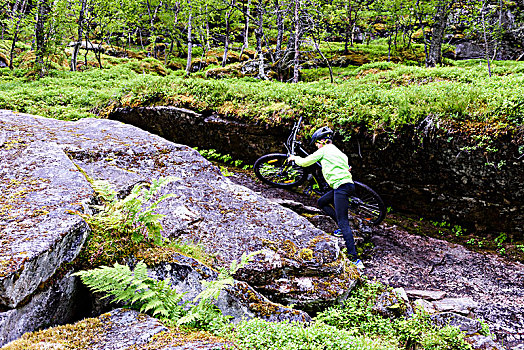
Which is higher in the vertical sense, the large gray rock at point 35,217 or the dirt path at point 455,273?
the large gray rock at point 35,217

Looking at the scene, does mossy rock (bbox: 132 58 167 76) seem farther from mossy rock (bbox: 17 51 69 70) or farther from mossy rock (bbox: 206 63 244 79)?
mossy rock (bbox: 206 63 244 79)

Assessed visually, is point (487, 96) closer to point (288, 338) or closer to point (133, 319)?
point (288, 338)

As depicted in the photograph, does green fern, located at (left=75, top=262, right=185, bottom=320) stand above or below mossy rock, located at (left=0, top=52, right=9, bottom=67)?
below

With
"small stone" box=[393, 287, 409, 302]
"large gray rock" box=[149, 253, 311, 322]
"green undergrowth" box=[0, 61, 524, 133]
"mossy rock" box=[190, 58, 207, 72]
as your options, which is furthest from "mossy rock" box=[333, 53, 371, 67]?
"large gray rock" box=[149, 253, 311, 322]

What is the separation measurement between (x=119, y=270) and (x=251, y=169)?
24.0 ft

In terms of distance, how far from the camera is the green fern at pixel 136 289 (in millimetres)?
2973

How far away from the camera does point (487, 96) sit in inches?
309

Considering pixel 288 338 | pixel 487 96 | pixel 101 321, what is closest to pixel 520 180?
pixel 487 96

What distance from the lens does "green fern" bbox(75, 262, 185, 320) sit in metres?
2.97

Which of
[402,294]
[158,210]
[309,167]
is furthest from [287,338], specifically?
[309,167]

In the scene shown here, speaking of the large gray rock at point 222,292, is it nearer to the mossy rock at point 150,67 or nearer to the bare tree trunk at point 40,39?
the bare tree trunk at point 40,39

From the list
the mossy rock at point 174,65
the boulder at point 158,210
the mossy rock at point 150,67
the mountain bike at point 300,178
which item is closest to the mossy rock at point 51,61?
the mossy rock at point 150,67

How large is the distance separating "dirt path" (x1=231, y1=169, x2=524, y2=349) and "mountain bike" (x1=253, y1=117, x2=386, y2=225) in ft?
1.87

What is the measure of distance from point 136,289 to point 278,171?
6.35m
